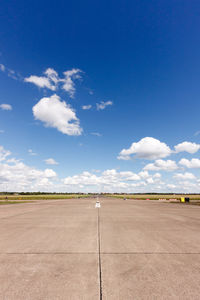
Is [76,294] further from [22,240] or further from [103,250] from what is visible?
[22,240]

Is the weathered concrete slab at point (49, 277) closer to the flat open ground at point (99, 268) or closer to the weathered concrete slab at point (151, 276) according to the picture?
the flat open ground at point (99, 268)

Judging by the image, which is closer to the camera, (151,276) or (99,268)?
(151,276)

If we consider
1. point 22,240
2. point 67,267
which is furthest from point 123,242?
point 22,240

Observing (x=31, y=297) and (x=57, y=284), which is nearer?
(x=31, y=297)

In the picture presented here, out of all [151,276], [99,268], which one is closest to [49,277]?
[99,268]

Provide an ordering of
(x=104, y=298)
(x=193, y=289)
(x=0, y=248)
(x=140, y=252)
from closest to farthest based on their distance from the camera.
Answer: (x=104, y=298)
(x=193, y=289)
(x=140, y=252)
(x=0, y=248)

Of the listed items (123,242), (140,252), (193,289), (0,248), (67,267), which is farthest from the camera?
(123,242)

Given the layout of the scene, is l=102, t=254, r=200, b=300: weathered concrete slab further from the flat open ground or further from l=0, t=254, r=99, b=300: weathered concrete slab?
l=0, t=254, r=99, b=300: weathered concrete slab

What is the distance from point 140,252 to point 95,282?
97.9 inches

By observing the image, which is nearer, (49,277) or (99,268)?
(49,277)

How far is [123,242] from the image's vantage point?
693cm

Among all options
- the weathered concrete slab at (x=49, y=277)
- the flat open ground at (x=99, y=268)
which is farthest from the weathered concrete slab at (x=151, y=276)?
the weathered concrete slab at (x=49, y=277)

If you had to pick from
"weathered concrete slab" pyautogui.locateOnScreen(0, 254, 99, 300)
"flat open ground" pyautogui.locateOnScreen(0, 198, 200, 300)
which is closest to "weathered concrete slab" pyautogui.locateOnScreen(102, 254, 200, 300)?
"flat open ground" pyautogui.locateOnScreen(0, 198, 200, 300)

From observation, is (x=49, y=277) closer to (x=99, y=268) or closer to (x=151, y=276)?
(x=99, y=268)
